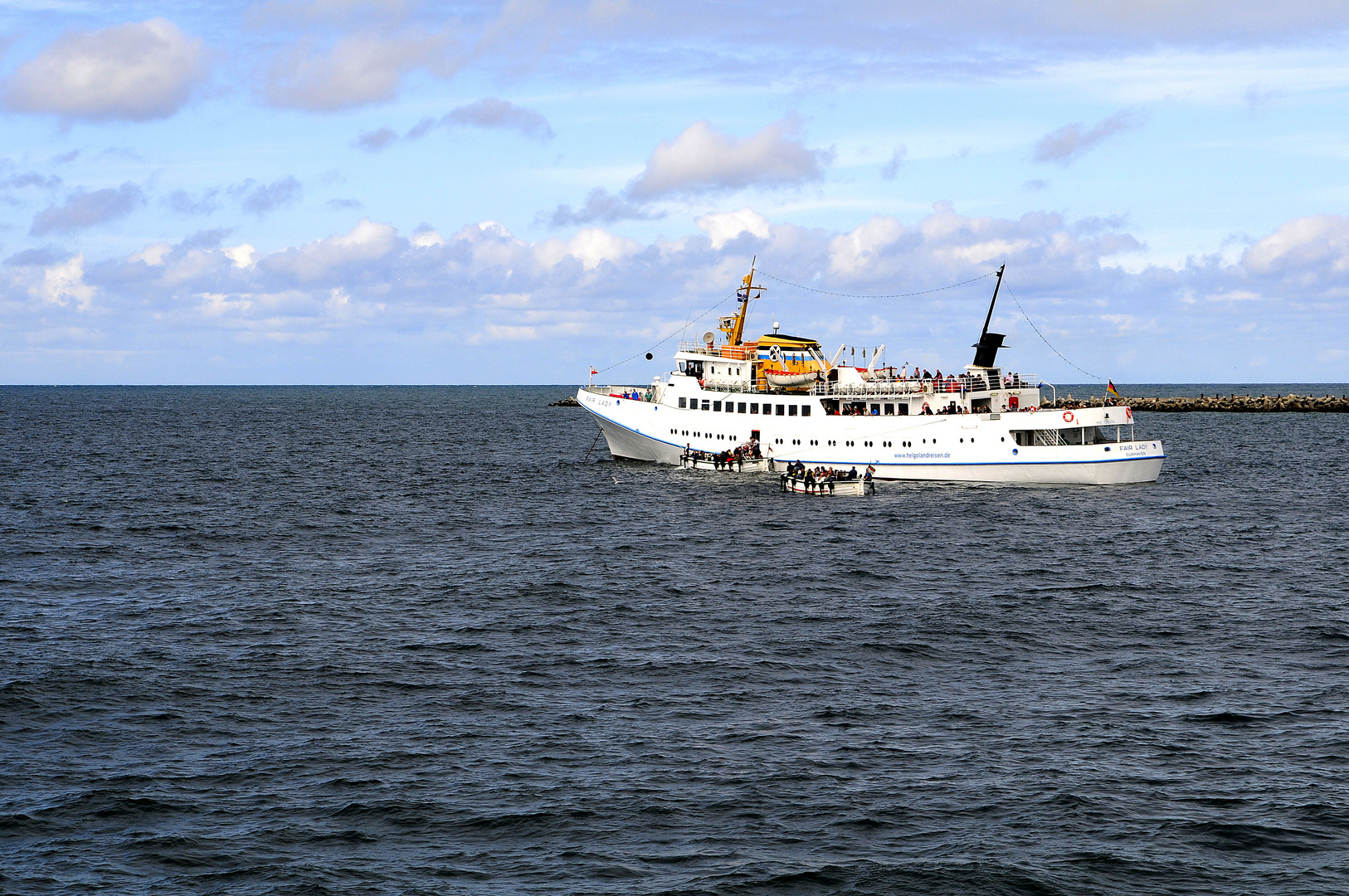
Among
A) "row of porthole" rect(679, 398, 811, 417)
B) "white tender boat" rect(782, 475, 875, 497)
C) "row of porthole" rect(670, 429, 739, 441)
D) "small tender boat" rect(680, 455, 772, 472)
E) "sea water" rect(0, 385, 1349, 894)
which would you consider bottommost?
"sea water" rect(0, 385, 1349, 894)

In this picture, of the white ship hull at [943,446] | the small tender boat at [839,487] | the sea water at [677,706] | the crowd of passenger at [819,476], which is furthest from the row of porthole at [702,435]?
the sea water at [677,706]

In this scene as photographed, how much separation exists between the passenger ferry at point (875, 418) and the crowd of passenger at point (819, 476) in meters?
3.03

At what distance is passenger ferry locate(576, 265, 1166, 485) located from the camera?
225 ft

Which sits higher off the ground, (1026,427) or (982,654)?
(1026,427)

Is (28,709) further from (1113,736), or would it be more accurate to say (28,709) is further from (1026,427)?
(1026,427)

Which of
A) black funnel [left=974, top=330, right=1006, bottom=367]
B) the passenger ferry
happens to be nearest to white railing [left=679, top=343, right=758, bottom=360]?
the passenger ferry

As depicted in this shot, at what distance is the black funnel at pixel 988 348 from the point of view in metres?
74.3

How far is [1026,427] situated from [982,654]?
1541 inches

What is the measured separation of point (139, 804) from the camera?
21.3 meters

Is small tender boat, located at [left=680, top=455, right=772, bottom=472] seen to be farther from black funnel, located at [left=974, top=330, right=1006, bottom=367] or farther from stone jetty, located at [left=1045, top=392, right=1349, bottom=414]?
Result: stone jetty, located at [left=1045, top=392, right=1349, bottom=414]

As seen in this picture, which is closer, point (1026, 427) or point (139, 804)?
point (139, 804)

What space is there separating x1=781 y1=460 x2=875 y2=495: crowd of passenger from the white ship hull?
7.12ft

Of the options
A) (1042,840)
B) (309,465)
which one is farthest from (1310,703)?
(309,465)

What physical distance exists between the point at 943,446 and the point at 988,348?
8.80 m
